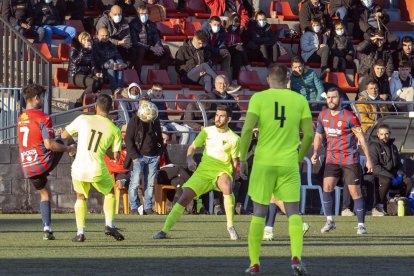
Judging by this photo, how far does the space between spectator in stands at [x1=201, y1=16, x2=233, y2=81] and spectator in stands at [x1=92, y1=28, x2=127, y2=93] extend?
7.85 ft

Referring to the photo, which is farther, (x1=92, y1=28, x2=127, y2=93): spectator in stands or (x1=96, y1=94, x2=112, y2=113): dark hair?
(x1=92, y1=28, x2=127, y2=93): spectator in stands

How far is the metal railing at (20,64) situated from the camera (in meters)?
24.5

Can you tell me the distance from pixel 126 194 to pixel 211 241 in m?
7.09

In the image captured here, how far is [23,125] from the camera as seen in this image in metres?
16.9

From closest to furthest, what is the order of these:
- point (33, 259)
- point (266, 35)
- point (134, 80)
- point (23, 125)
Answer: point (33, 259), point (23, 125), point (134, 80), point (266, 35)

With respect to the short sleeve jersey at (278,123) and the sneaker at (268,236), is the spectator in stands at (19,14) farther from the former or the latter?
the short sleeve jersey at (278,123)

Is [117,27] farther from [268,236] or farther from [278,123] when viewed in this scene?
[278,123]

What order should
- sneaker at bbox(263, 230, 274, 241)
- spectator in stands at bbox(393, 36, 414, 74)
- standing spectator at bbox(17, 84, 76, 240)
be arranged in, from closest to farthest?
standing spectator at bbox(17, 84, 76, 240) < sneaker at bbox(263, 230, 274, 241) < spectator in stands at bbox(393, 36, 414, 74)

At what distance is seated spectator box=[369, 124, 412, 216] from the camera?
24156 millimetres

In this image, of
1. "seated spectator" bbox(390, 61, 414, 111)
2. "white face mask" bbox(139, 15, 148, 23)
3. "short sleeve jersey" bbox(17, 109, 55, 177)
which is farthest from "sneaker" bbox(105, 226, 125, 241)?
"seated spectator" bbox(390, 61, 414, 111)

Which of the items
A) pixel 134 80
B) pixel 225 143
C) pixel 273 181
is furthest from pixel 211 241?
pixel 134 80

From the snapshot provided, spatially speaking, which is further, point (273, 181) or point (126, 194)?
point (126, 194)

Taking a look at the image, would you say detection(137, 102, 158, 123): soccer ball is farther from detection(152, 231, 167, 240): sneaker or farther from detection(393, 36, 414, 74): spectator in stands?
detection(393, 36, 414, 74): spectator in stands

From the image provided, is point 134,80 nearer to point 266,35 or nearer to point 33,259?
point 266,35
